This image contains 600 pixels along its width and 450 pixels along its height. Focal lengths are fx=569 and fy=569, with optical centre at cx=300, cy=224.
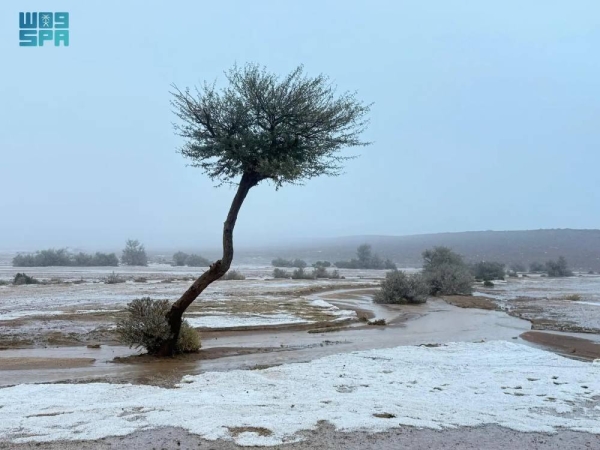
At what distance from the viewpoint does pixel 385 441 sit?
7.01m

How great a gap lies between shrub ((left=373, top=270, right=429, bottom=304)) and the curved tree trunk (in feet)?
61.3

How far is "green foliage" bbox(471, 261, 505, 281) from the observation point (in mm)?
56531

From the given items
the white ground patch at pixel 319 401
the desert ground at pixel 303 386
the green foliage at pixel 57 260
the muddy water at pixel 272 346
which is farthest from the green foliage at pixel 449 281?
the green foliage at pixel 57 260

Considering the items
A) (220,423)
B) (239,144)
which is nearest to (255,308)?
(239,144)

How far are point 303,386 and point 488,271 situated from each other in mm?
51610

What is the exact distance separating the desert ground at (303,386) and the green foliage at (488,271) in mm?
36989

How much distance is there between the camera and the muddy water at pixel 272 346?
443 inches

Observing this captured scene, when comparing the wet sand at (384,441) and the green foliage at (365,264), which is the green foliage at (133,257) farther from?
the wet sand at (384,441)

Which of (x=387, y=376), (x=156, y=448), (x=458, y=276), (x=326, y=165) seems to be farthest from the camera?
(x=458, y=276)

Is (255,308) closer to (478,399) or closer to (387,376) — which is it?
(387,376)

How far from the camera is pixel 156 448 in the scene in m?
6.54

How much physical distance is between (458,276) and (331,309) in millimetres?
14260

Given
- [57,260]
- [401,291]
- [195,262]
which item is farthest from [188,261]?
[401,291]

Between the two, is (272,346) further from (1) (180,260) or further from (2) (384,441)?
(1) (180,260)
